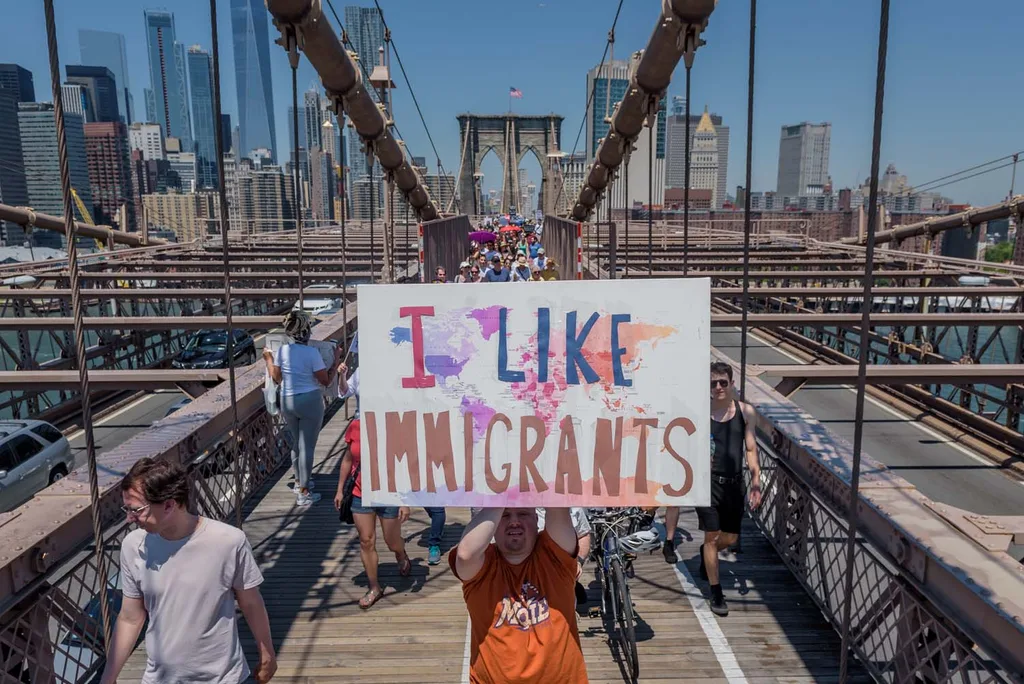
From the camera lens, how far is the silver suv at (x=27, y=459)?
12.1m

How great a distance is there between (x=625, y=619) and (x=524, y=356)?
221cm

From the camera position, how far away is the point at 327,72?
10.0m

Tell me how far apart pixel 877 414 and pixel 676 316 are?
20.1 m

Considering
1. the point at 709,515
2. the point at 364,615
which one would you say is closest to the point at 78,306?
the point at 364,615

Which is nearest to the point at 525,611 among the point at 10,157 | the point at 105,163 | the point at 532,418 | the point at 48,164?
the point at 532,418

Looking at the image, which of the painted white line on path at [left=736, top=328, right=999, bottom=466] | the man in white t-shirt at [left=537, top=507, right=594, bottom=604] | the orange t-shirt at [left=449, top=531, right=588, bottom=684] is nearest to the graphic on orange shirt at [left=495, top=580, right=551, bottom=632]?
the orange t-shirt at [left=449, top=531, right=588, bottom=684]

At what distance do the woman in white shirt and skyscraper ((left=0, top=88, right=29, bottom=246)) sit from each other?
9571 cm

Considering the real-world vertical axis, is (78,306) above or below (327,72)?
below

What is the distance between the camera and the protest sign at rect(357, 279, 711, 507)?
2.82 m

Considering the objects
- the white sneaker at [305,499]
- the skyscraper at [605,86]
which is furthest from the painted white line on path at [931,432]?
the white sneaker at [305,499]

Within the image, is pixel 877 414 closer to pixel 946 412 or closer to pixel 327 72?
pixel 946 412

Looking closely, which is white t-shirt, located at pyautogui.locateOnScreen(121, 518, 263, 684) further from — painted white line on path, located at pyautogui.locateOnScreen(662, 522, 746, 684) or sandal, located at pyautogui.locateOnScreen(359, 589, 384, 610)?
painted white line on path, located at pyautogui.locateOnScreen(662, 522, 746, 684)

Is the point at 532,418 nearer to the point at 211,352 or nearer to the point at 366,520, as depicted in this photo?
the point at 366,520

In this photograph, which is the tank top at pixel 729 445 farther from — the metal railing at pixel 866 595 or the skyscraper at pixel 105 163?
the skyscraper at pixel 105 163
